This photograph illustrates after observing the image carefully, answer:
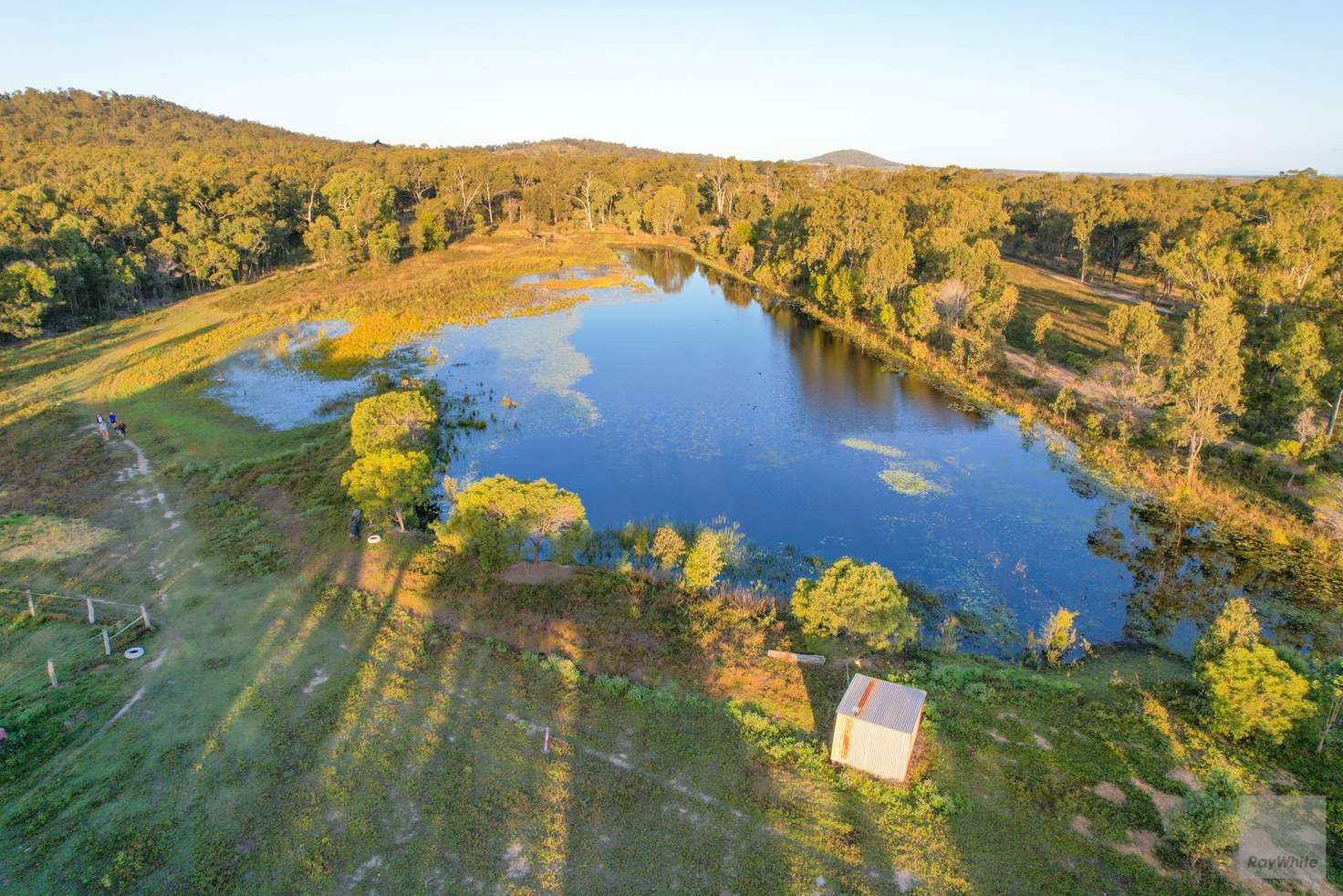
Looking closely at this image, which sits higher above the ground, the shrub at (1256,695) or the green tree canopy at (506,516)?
the green tree canopy at (506,516)

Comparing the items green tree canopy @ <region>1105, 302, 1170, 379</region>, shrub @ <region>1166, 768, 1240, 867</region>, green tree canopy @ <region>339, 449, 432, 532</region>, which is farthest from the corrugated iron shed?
green tree canopy @ <region>1105, 302, 1170, 379</region>

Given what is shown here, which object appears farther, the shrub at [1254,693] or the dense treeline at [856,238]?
the dense treeline at [856,238]

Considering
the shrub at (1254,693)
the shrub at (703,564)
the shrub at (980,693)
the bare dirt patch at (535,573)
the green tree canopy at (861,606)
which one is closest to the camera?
the shrub at (1254,693)

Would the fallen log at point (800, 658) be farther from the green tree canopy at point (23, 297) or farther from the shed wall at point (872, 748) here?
the green tree canopy at point (23, 297)

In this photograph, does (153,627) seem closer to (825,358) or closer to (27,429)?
(27,429)

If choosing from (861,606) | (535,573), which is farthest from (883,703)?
(535,573)

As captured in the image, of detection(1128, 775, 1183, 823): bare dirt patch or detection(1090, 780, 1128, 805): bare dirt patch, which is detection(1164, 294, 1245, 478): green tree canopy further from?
detection(1090, 780, 1128, 805): bare dirt patch

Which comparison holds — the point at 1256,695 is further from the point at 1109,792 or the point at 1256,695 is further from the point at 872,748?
the point at 872,748

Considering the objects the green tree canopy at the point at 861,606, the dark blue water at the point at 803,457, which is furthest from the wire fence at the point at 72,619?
the green tree canopy at the point at 861,606

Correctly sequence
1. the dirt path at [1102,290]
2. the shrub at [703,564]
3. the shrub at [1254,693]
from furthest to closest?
the dirt path at [1102,290] < the shrub at [703,564] < the shrub at [1254,693]
